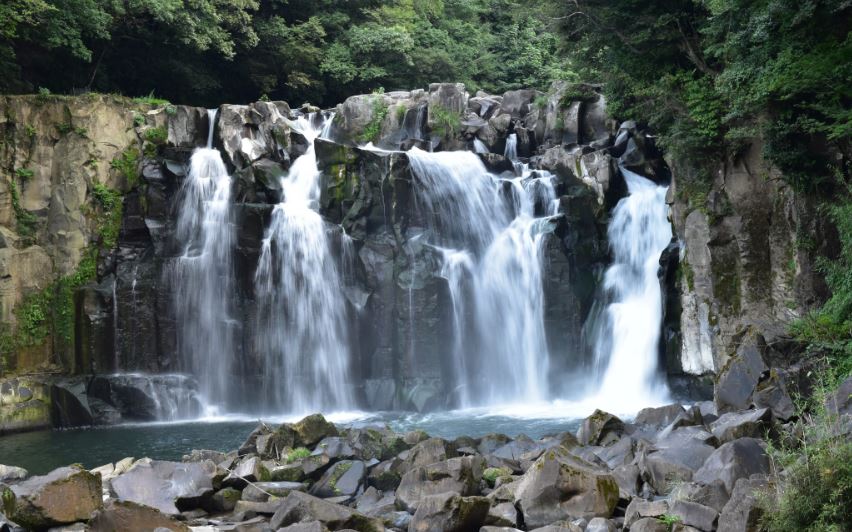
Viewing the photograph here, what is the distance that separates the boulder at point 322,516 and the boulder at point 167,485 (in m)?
1.56

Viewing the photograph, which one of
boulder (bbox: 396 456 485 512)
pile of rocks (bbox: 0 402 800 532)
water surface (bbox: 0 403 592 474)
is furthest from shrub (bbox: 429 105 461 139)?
boulder (bbox: 396 456 485 512)

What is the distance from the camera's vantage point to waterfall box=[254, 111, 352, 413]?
70.7 ft

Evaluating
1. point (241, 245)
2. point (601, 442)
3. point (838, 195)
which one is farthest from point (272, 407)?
point (838, 195)

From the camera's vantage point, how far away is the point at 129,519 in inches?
310

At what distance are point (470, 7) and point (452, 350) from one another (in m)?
24.5

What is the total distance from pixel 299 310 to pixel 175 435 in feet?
16.7

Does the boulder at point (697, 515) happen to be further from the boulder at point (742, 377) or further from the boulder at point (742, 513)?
the boulder at point (742, 377)

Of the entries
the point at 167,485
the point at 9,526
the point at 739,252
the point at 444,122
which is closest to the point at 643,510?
the point at 167,485

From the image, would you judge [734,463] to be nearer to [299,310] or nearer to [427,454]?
[427,454]

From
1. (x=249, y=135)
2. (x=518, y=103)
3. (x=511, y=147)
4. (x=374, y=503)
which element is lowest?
(x=374, y=503)

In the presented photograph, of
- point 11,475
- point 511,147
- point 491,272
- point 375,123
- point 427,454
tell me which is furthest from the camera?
point 375,123

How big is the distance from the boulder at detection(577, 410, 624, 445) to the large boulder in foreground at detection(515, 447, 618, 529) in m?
3.78

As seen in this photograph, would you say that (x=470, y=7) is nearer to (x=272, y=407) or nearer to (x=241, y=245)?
(x=241, y=245)

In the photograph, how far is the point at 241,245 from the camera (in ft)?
71.9
